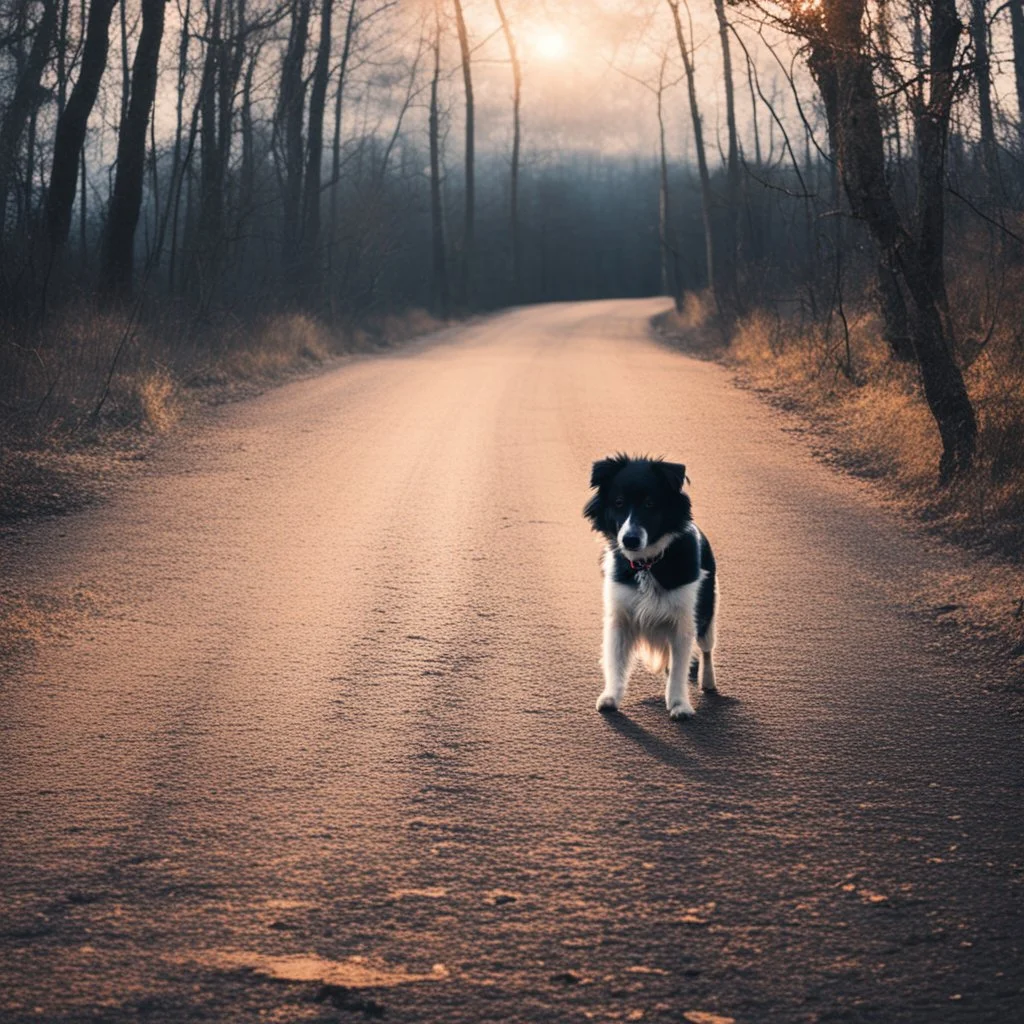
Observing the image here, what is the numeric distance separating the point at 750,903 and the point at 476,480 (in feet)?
25.9

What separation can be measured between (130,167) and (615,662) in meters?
17.2

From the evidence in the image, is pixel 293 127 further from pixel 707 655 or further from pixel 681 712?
pixel 681 712

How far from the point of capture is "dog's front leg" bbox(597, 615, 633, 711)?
5.37m

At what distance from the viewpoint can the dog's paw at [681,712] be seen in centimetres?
526

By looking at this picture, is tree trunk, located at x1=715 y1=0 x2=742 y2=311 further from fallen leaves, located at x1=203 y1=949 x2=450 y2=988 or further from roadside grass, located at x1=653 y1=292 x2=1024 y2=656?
fallen leaves, located at x1=203 y1=949 x2=450 y2=988

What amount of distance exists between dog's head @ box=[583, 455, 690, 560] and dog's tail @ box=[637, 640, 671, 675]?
0.42 metres

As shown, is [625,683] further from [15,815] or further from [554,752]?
[15,815]

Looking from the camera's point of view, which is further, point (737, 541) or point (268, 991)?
point (737, 541)

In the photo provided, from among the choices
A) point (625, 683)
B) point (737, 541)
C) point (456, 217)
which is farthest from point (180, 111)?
point (456, 217)

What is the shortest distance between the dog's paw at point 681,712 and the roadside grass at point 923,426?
1.92 meters

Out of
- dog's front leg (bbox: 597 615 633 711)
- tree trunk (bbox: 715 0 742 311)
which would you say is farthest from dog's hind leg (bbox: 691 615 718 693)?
tree trunk (bbox: 715 0 742 311)

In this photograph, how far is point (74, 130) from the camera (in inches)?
773

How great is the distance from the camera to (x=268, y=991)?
10.1 ft

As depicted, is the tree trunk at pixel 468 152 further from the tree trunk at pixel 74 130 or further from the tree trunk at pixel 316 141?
the tree trunk at pixel 74 130
